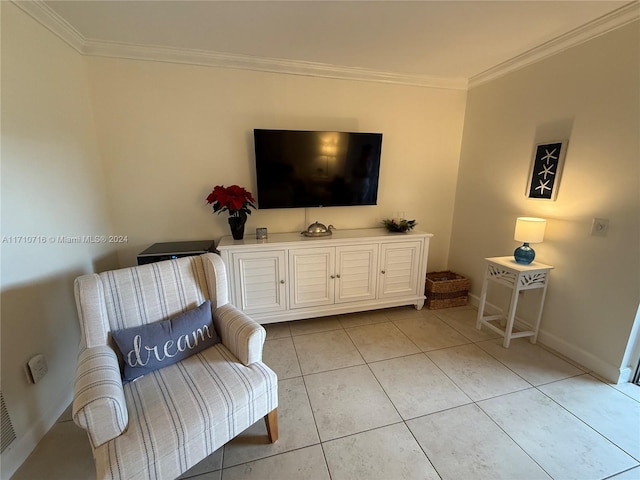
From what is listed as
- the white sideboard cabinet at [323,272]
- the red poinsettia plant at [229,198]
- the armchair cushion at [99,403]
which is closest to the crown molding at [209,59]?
the red poinsettia plant at [229,198]

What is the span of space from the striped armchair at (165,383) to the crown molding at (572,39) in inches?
110

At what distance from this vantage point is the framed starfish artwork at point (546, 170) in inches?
80.7

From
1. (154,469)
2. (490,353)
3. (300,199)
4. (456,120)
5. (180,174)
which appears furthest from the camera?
(456,120)

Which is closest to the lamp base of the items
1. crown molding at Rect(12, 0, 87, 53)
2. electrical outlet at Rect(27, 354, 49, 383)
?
electrical outlet at Rect(27, 354, 49, 383)

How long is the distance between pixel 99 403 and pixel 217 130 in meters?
2.10

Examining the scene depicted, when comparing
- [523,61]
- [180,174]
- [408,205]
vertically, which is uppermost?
[523,61]

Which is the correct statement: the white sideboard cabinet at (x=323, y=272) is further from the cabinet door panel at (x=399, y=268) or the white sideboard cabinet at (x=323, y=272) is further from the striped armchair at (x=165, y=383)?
the striped armchair at (x=165, y=383)

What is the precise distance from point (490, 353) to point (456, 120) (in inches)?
90.5

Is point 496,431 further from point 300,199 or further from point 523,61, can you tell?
Answer: point 523,61

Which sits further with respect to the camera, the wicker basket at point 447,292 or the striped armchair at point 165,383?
the wicker basket at point 447,292

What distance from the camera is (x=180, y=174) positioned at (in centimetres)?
238

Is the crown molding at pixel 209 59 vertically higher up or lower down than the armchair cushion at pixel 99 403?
higher up

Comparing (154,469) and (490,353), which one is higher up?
(154,469)

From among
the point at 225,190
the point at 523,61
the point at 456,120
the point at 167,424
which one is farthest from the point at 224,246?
the point at 523,61
